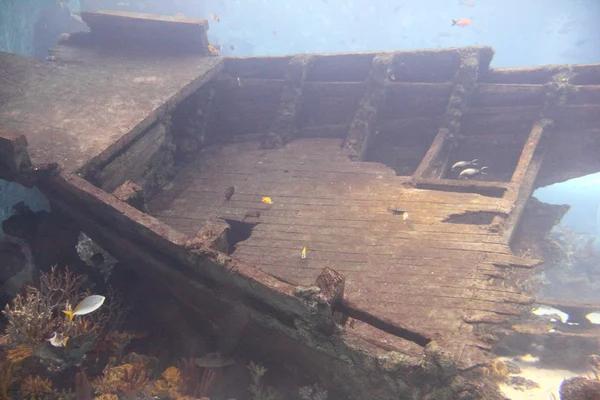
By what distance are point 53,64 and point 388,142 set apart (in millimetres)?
8526

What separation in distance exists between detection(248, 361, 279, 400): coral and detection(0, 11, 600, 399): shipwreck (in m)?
0.27

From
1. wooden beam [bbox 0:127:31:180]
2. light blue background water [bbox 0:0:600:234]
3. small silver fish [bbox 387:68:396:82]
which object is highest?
light blue background water [bbox 0:0:600:234]

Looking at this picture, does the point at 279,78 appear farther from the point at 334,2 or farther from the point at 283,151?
the point at 334,2

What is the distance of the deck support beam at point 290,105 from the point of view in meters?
9.41

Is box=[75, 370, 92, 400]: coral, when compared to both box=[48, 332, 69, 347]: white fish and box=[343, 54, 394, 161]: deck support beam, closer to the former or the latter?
box=[48, 332, 69, 347]: white fish

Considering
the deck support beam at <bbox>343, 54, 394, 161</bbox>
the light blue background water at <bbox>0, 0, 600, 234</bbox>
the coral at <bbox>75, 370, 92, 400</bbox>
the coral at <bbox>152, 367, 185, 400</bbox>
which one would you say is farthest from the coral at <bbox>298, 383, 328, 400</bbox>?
the light blue background water at <bbox>0, 0, 600, 234</bbox>

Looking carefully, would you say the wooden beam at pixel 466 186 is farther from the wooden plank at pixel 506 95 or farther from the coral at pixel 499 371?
the coral at pixel 499 371

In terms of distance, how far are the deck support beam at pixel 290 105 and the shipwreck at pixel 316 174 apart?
0.05 meters

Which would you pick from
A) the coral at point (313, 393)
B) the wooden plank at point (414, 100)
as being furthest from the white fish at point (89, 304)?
the wooden plank at point (414, 100)

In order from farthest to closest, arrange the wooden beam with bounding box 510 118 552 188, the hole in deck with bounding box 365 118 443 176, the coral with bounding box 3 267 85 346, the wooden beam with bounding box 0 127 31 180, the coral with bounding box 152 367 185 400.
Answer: the hole in deck with bounding box 365 118 443 176 → the wooden beam with bounding box 510 118 552 188 → the wooden beam with bounding box 0 127 31 180 → the coral with bounding box 3 267 85 346 → the coral with bounding box 152 367 185 400

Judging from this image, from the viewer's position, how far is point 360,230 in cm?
598

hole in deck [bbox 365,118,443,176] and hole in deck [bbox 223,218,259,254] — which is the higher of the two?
hole in deck [bbox 365,118,443,176]

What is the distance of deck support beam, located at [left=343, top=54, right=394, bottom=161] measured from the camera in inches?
344

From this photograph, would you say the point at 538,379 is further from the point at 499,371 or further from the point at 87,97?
the point at 87,97
